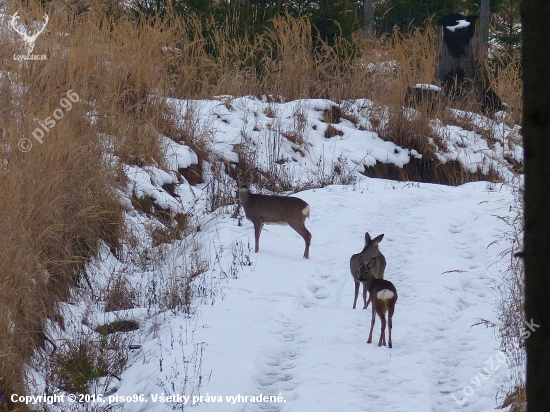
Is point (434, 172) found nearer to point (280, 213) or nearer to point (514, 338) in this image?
point (280, 213)

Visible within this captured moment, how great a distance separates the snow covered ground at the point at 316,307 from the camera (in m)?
5.14

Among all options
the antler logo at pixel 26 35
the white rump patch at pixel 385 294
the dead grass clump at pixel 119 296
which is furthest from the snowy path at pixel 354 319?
the antler logo at pixel 26 35

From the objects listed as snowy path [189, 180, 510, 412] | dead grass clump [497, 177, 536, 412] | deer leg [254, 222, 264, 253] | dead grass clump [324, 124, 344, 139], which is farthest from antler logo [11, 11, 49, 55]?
dead grass clump [497, 177, 536, 412]

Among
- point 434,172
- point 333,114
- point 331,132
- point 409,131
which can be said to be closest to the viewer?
point 434,172

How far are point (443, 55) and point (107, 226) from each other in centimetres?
1061

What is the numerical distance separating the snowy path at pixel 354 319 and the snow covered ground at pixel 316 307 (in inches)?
0.7

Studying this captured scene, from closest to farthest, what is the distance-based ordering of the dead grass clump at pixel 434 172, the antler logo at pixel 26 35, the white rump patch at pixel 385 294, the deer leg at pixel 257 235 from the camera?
1. the white rump patch at pixel 385 294
2. the deer leg at pixel 257 235
3. the antler logo at pixel 26 35
4. the dead grass clump at pixel 434 172

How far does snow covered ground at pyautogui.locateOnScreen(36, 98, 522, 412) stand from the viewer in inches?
202

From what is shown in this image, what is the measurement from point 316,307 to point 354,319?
506mm

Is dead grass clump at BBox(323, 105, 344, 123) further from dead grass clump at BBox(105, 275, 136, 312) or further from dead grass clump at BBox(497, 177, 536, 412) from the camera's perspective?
dead grass clump at BBox(105, 275, 136, 312)

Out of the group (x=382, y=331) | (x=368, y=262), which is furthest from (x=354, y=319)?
(x=382, y=331)

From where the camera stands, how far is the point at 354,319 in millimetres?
6715

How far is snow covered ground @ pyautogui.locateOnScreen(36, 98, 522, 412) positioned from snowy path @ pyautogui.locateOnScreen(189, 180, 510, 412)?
0.06 ft

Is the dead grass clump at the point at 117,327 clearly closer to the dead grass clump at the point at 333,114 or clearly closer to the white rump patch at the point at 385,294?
the white rump patch at the point at 385,294
